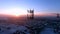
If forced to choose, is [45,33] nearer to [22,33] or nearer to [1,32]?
[22,33]

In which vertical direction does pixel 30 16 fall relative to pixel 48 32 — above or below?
above

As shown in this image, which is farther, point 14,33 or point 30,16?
point 30,16

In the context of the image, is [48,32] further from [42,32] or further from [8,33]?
[8,33]

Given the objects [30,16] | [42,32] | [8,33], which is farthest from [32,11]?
[8,33]

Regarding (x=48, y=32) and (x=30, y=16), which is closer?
(x=48, y=32)

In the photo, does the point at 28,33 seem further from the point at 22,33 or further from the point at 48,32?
the point at 48,32

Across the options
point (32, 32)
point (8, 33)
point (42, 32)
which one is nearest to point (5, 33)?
point (8, 33)

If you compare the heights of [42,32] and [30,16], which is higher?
[30,16]
